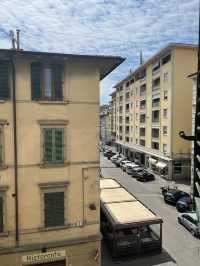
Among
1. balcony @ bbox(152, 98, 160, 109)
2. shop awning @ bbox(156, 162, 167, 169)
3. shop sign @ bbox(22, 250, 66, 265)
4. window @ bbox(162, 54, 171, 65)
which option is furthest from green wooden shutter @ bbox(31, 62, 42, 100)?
balcony @ bbox(152, 98, 160, 109)

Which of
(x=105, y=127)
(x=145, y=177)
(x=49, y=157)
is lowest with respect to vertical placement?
(x=145, y=177)

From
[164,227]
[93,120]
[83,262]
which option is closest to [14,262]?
[83,262]

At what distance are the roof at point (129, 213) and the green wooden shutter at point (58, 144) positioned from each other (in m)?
7.63

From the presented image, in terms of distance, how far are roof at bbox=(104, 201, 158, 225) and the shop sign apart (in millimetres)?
5572

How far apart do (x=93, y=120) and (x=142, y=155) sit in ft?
141

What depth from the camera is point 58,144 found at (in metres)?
12.6

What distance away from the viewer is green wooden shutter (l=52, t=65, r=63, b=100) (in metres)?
12.5

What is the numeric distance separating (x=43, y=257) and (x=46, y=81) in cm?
836

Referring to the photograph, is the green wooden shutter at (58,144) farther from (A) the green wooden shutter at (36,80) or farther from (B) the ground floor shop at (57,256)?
(B) the ground floor shop at (57,256)

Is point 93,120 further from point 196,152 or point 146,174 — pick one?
point 146,174

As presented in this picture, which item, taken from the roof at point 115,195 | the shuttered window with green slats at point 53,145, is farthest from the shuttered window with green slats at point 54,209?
the roof at point 115,195

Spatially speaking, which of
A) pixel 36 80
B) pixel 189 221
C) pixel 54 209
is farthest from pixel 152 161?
pixel 36 80

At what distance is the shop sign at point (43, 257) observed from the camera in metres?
12.6

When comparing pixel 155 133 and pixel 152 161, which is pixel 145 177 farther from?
pixel 155 133
